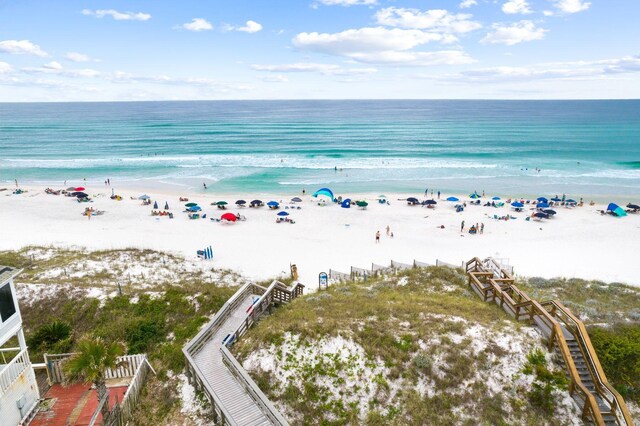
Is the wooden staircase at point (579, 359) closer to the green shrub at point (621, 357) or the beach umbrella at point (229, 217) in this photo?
the green shrub at point (621, 357)

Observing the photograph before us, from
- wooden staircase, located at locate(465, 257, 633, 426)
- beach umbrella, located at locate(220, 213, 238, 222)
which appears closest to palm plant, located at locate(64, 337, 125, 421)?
wooden staircase, located at locate(465, 257, 633, 426)

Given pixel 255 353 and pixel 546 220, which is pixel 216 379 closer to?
pixel 255 353

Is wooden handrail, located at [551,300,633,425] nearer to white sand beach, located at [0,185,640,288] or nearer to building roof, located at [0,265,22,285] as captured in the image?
white sand beach, located at [0,185,640,288]

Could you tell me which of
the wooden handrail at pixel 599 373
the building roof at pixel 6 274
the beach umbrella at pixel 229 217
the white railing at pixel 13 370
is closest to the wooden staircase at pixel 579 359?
the wooden handrail at pixel 599 373

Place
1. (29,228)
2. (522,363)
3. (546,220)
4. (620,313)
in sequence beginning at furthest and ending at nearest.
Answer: (546,220) → (29,228) → (620,313) → (522,363)

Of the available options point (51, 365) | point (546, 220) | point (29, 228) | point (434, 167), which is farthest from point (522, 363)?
point (434, 167)

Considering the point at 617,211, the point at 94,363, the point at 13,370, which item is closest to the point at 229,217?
the point at 13,370
